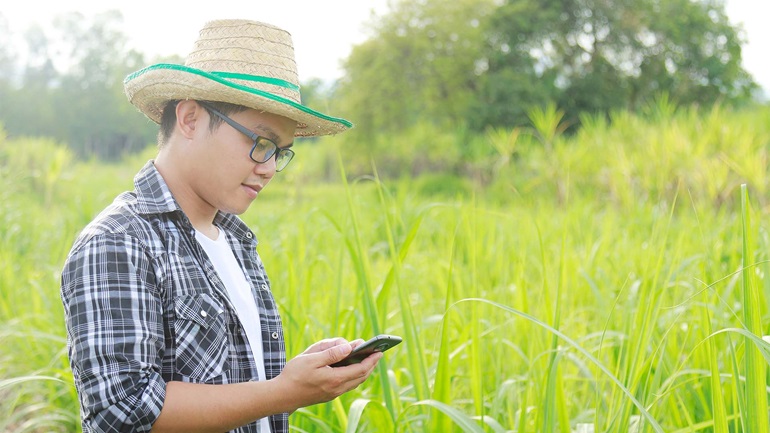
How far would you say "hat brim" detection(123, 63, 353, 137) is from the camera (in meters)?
1.32

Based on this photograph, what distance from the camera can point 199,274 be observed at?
1.31 metres

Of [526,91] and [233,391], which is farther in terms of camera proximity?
[526,91]

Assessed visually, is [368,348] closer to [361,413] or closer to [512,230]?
[361,413]

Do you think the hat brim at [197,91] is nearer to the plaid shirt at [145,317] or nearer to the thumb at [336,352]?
the plaid shirt at [145,317]

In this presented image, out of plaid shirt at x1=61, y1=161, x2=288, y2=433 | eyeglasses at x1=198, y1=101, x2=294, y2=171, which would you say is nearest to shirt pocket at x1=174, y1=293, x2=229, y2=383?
plaid shirt at x1=61, y1=161, x2=288, y2=433

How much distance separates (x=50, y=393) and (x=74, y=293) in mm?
→ 1581

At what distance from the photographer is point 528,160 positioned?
1006 cm

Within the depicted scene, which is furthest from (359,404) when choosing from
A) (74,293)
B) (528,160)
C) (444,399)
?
(528,160)

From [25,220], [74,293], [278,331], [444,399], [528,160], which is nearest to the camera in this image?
[74,293]

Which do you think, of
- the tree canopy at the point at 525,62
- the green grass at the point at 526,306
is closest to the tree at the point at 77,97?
the tree canopy at the point at 525,62

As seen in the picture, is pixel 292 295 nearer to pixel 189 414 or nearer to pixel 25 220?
pixel 189 414

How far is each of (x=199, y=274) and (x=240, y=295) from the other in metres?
0.15

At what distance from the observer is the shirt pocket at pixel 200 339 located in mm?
1235

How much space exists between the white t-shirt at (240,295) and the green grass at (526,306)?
0.21 m
